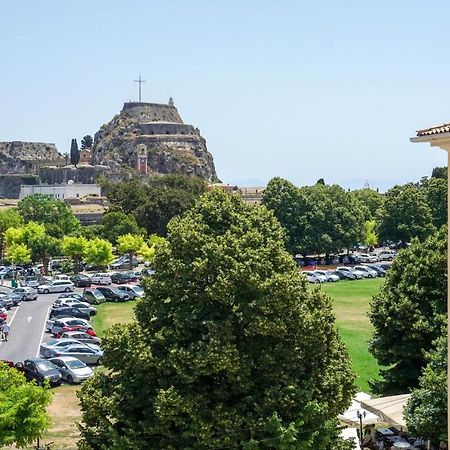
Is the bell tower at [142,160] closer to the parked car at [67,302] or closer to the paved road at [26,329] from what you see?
the paved road at [26,329]

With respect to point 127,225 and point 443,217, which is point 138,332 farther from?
point 443,217

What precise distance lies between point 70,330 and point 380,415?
18.6m

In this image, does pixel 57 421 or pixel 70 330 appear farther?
pixel 70 330

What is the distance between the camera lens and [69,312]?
39688 millimetres

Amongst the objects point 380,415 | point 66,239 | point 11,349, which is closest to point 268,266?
point 380,415

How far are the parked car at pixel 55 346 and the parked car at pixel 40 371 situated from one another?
211 centimetres

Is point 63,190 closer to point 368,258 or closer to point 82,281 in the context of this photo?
point 368,258

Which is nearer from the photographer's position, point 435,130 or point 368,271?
point 435,130

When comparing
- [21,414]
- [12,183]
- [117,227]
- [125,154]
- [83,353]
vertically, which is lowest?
[83,353]

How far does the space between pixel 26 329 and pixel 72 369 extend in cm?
1087

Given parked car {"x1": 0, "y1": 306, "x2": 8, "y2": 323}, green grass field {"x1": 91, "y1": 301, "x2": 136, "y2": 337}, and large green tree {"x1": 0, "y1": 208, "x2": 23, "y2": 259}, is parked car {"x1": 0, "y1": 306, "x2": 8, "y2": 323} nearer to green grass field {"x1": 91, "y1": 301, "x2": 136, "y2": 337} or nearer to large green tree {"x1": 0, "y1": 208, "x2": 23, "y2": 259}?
green grass field {"x1": 91, "y1": 301, "x2": 136, "y2": 337}

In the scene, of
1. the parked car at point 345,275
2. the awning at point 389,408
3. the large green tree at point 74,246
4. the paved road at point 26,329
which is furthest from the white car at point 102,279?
the awning at point 389,408

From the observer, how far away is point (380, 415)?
19422mm

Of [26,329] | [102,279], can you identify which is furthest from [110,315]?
[102,279]
